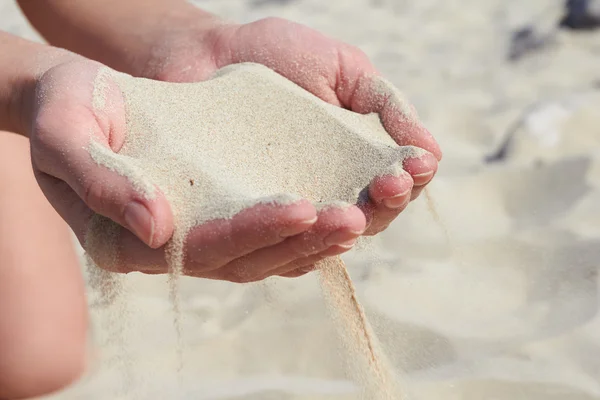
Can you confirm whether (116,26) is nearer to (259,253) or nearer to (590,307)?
(259,253)

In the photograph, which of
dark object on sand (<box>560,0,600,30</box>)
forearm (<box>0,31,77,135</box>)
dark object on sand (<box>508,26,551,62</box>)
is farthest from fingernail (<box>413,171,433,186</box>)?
dark object on sand (<box>560,0,600,30</box>)

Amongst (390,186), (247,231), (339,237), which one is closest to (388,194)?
(390,186)

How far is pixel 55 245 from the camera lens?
6.45 ft

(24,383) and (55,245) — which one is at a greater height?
(55,245)

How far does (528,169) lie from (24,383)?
1.53 metres

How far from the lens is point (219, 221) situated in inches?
43.1

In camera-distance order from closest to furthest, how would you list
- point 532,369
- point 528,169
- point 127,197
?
1. point 127,197
2. point 532,369
3. point 528,169

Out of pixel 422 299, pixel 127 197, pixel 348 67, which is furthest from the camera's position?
pixel 422 299

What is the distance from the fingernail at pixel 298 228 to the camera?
1052mm

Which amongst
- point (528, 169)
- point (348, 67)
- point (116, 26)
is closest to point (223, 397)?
point (348, 67)

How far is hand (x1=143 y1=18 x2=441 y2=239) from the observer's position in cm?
147

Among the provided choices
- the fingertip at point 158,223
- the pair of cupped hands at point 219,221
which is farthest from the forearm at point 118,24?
the fingertip at point 158,223

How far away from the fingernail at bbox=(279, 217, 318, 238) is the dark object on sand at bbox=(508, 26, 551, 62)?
7.13 feet

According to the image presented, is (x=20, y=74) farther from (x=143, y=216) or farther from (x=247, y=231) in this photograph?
(x=247, y=231)
